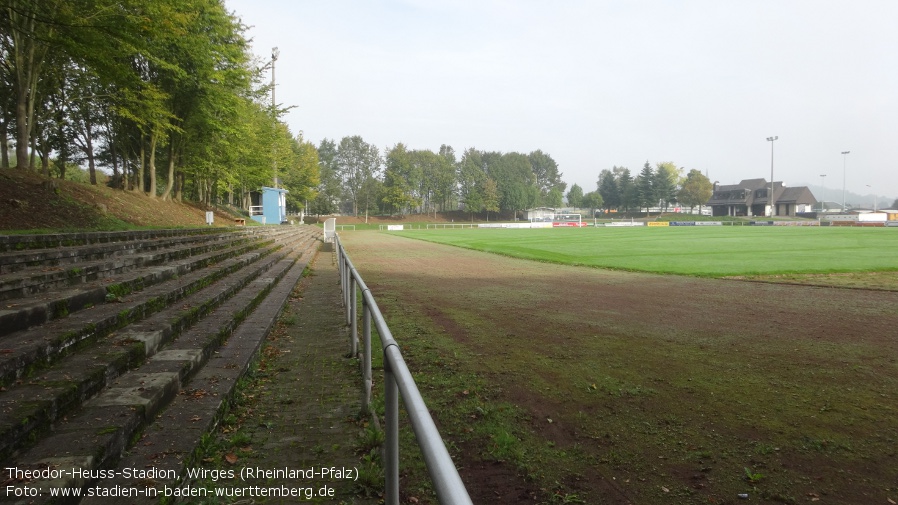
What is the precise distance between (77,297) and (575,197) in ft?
444

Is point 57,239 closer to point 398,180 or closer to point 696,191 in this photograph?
point 398,180

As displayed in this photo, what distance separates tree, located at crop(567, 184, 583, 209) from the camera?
134m

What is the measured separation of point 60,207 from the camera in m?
11.8

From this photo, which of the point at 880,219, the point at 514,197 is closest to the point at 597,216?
the point at 514,197

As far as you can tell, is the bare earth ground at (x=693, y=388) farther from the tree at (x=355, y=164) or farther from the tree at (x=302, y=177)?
the tree at (x=355, y=164)


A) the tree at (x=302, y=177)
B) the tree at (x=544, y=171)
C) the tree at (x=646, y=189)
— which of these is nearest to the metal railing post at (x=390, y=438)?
the tree at (x=302, y=177)

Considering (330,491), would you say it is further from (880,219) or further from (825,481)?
(880,219)

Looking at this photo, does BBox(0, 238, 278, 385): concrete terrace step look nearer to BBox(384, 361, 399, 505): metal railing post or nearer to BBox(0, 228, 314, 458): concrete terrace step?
BBox(0, 228, 314, 458): concrete terrace step

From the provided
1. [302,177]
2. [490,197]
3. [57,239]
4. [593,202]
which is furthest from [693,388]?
[593,202]

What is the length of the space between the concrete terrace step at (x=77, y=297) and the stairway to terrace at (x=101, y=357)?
0.04 ft

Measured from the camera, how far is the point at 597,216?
128m

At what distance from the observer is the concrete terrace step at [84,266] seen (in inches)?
174

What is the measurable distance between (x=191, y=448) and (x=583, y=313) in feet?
23.3

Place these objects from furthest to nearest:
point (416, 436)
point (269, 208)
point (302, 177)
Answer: point (302, 177) → point (269, 208) → point (416, 436)
